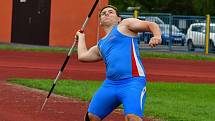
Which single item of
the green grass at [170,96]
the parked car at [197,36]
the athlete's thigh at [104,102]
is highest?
the parked car at [197,36]

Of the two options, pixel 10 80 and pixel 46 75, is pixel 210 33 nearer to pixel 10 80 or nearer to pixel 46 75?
pixel 46 75

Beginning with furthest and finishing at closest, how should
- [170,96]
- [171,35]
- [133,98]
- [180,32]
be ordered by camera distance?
[180,32]
[171,35]
[170,96]
[133,98]

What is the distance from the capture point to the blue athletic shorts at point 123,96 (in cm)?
665

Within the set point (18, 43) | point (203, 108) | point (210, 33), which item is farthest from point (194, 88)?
point (18, 43)

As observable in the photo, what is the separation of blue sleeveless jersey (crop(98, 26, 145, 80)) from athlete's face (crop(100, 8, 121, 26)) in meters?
0.13

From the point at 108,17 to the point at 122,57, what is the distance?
469 millimetres

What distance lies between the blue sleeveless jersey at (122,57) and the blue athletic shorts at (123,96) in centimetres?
7

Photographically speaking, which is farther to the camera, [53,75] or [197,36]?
[197,36]

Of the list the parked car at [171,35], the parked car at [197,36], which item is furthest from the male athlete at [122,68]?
the parked car at [197,36]

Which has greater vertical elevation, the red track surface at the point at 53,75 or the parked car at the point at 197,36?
the parked car at the point at 197,36

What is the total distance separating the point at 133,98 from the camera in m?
6.65

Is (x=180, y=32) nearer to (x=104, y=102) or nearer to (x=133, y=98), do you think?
(x=104, y=102)

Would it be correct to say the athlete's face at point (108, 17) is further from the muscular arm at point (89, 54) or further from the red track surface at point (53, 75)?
the red track surface at point (53, 75)

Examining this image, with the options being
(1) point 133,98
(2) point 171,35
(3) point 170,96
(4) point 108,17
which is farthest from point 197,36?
(1) point 133,98
